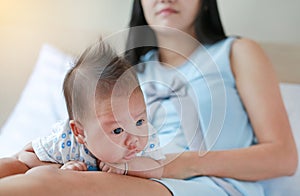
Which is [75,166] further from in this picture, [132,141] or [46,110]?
[46,110]

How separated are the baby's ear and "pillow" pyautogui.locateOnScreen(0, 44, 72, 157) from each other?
1.32 feet

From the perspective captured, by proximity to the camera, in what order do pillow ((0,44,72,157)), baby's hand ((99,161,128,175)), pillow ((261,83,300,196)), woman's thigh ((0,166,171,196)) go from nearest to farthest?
woman's thigh ((0,166,171,196))
baby's hand ((99,161,128,175))
pillow ((261,83,300,196))
pillow ((0,44,72,157))

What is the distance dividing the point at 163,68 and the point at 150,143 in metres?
0.29

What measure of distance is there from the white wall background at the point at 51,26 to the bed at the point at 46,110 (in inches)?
3.8

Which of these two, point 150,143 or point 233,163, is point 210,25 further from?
point 150,143

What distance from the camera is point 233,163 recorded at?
902mm

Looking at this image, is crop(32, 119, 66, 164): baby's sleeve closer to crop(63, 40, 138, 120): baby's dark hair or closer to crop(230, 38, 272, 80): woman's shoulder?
crop(63, 40, 138, 120): baby's dark hair

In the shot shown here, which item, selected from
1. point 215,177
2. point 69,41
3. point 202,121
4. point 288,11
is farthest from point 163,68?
point 69,41

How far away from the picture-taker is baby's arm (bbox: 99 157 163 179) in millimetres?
748

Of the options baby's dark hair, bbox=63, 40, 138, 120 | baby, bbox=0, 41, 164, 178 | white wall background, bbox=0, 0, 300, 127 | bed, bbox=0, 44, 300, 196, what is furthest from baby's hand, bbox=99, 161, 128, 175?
white wall background, bbox=0, 0, 300, 127

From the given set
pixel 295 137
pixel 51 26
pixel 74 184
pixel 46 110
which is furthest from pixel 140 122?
pixel 51 26

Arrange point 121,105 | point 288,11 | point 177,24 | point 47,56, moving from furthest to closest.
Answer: point 47,56 → point 288,11 → point 177,24 → point 121,105

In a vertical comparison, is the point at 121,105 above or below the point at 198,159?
above

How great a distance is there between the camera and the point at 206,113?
93cm
